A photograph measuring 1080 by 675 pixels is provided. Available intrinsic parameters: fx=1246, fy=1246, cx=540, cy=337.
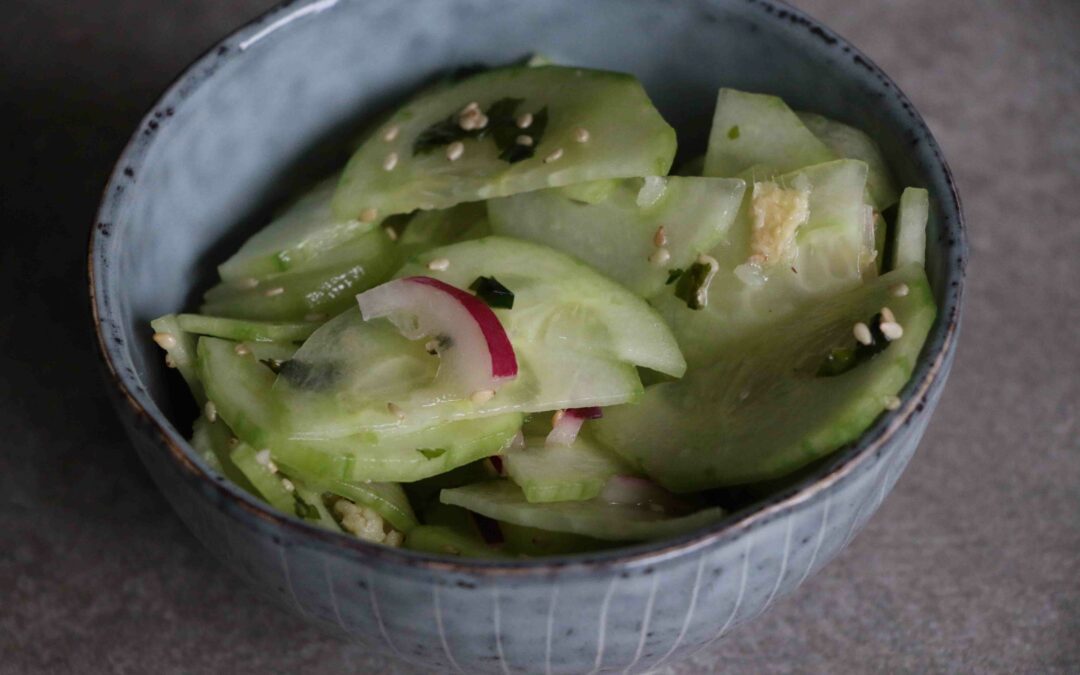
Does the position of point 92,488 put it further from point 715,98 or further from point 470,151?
point 715,98

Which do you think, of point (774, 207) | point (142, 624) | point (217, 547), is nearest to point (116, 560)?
point (142, 624)

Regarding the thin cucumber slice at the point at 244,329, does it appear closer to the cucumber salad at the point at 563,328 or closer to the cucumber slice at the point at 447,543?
the cucumber salad at the point at 563,328

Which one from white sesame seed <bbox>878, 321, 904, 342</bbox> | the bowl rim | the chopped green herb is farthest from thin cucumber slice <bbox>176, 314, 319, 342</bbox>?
white sesame seed <bbox>878, 321, 904, 342</bbox>

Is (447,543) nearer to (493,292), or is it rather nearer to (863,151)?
(493,292)

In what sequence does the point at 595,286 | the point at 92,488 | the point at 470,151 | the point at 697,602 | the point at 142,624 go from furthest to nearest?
the point at 92,488 → the point at 142,624 → the point at 470,151 → the point at 595,286 → the point at 697,602

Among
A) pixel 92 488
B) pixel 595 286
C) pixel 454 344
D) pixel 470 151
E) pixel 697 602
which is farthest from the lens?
pixel 92 488

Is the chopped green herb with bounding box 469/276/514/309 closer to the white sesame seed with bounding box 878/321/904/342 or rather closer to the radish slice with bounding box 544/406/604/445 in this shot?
the radish slice with bounding box 544/406/604/445
